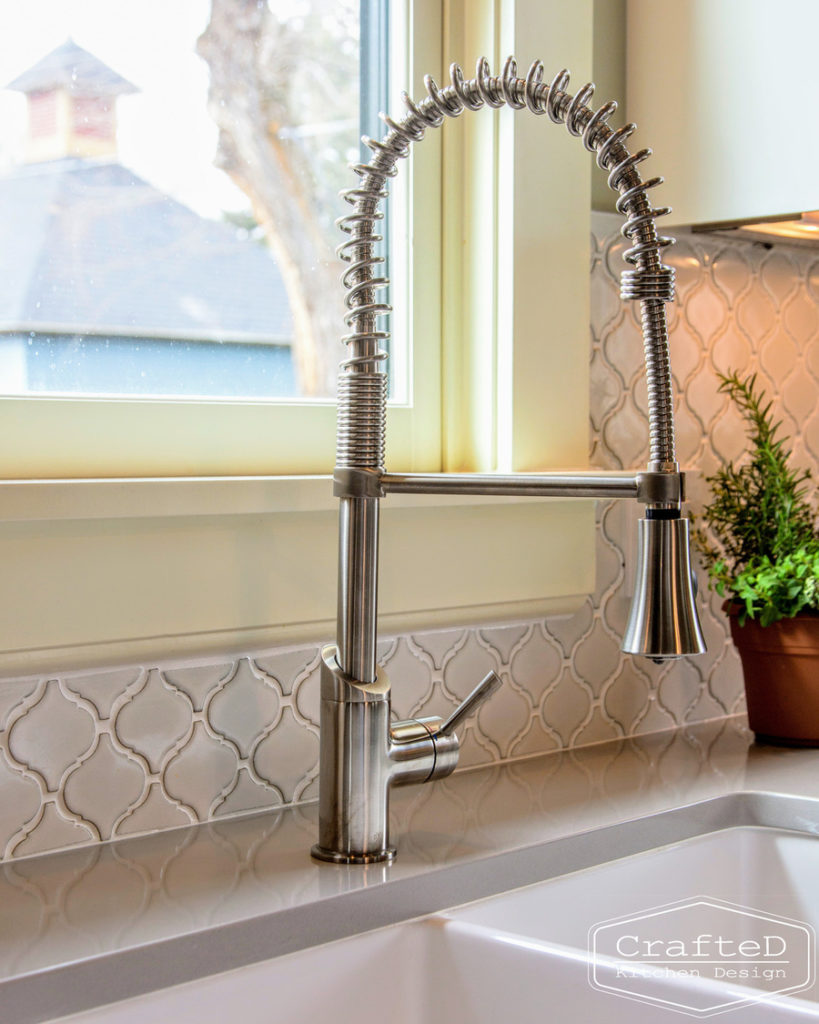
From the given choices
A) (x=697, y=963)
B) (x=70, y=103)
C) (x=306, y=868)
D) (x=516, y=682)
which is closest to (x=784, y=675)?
(x=516, y=682)

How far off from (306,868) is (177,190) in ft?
1.94

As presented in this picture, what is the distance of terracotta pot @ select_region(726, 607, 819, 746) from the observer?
133 centimetres

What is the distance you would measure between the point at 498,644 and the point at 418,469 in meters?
0.20

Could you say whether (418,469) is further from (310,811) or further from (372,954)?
(372,954)

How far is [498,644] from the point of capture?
127 cm

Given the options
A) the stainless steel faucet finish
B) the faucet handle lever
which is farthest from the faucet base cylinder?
the faucet handle lever

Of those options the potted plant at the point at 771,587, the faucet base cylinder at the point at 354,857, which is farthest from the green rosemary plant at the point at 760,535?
the faucet base cylinder at the point at 354,857

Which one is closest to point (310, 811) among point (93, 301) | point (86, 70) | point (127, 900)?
A: point (127, 900)

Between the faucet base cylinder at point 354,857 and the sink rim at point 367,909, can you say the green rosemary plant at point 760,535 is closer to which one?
the sink rim at point 367,909

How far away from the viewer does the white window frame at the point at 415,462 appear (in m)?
0.96

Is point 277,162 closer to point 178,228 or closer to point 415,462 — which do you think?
point 178,228

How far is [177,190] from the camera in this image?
3.59ft

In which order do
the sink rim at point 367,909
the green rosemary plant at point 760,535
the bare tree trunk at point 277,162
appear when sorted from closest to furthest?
the sink rim at point 367,909
the bare tree trunk at point 277,162
the green rosemary plant at point 760,535

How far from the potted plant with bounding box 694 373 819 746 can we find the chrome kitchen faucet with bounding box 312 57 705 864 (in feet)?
1.46
